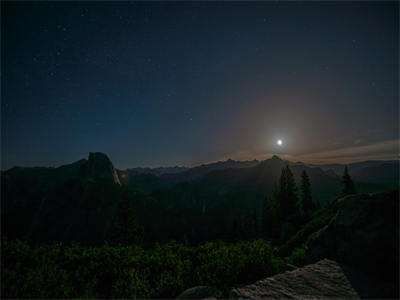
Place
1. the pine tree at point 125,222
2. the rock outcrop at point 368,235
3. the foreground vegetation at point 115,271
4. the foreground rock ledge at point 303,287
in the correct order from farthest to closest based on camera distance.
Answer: the pine tree at point 125,222 → the rock outcrop at point 368,235 → the foreground vegetation at point 115,271 → the foreground rock ledge at point 303,287

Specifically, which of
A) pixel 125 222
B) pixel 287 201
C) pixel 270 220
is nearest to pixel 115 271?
pixel 125 222

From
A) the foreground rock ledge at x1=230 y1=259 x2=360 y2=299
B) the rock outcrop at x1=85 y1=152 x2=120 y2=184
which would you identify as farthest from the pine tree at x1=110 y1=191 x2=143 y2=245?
the rock outcrop at x1=85 y1=152 x2=120 y2=184

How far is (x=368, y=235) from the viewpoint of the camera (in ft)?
15.1

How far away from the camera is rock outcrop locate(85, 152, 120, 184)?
13150 centimetres

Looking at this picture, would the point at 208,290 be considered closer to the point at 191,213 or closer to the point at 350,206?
the point at 350,206

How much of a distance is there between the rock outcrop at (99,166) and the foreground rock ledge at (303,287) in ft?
471

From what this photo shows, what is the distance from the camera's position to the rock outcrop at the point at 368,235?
4.28 m

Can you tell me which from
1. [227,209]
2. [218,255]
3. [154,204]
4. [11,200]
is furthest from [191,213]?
[11,200]

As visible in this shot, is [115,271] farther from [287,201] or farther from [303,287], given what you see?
[287,201]

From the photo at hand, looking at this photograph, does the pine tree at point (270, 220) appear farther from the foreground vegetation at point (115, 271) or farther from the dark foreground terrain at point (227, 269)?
the foreground vegetation at point (115, 271)

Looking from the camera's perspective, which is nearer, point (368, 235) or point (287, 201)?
point (368, 235)

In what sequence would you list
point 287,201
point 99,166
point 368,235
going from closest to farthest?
point 368,235
point 287,201
point 99,166

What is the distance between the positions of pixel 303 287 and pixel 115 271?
16.3 ft

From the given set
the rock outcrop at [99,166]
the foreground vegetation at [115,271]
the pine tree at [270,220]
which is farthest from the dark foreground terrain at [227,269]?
the rock outcrop at [99,166]
